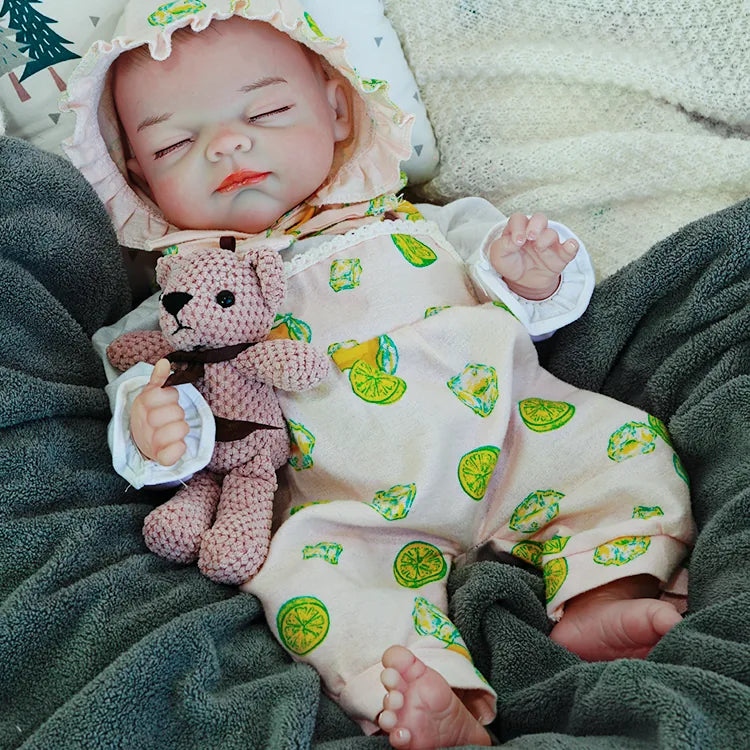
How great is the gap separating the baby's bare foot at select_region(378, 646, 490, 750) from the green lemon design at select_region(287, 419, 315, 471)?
0.34 meters

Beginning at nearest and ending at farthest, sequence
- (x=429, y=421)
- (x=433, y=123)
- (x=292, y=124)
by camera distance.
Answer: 1. (x=429, y=421)
2. (x=292, y=124)
3. (x=433, y=123)

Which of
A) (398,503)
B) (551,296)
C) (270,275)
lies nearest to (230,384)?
(270,275)

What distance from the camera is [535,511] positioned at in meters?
1.01

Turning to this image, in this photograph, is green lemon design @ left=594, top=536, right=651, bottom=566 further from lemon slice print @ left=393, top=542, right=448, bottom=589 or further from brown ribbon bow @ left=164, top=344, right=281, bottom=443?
brown ribbon bow @ left=164, top=344, right=281, bottom=443

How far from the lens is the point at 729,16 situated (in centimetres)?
124

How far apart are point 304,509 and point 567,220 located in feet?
2.12

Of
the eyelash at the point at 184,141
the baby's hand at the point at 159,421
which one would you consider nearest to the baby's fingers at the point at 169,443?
the baby's hand at the point at 159,421

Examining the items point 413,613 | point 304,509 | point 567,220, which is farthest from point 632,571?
point 567,220

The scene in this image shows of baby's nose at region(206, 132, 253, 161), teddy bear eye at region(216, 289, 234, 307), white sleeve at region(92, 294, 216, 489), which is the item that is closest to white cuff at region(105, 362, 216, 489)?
white sleeve at region(92, 294, 216, 489)

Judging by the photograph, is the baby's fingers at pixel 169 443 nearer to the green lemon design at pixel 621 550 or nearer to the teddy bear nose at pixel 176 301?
the teddy bear nose at pixel 176 301

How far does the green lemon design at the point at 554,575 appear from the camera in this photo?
3.04 feet

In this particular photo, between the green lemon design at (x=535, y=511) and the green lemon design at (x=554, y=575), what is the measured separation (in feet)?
0.21

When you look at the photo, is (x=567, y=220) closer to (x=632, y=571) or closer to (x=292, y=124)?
(x=292, y=124)

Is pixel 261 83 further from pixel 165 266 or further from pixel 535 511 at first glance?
pixel 535 511
